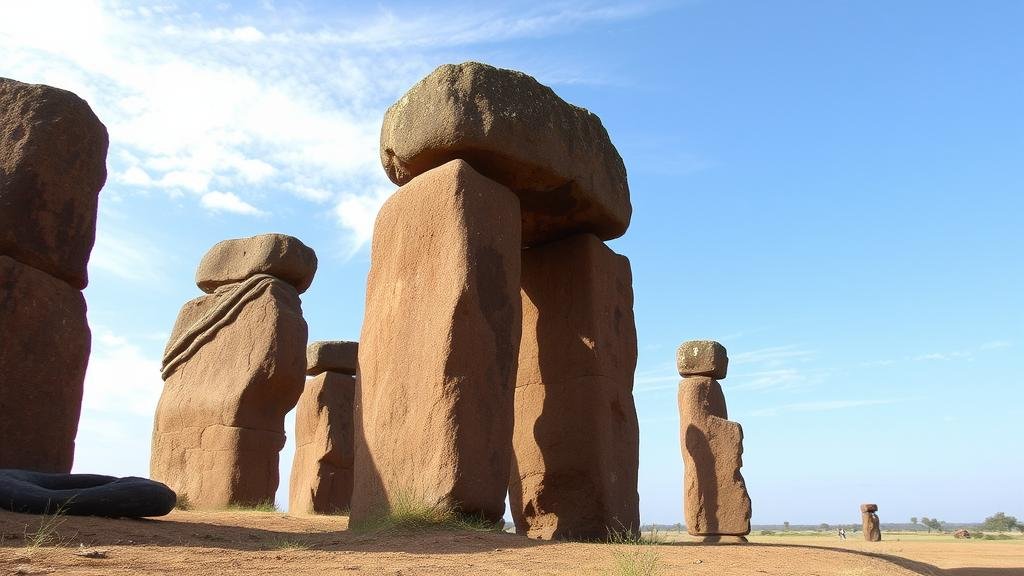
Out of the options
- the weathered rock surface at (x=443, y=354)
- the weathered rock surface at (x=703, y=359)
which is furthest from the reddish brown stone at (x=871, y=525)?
the weathered rock surface at (x=443, y=354)

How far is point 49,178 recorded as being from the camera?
18.0ft

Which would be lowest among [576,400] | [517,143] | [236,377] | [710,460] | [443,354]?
[710,460]

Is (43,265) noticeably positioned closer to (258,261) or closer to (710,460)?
(258,261)

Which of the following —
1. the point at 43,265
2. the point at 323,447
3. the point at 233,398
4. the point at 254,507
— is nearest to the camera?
the point at 43,265

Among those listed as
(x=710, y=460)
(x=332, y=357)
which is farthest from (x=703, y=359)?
(x=332, y=357)

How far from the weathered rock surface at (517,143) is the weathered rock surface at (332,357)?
583cm

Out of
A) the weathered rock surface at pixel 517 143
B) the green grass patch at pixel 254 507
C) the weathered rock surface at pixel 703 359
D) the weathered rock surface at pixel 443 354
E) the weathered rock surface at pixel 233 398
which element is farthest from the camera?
the weathered rock surface at pixel 703 359

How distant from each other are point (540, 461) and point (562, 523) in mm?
518

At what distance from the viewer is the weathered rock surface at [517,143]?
5.82 meters

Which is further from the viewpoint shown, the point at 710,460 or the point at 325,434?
the point at 710,460

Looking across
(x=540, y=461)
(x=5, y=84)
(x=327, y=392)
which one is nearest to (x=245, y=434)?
(x=327, y=392)

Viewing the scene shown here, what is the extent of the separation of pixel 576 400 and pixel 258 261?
16.4 ft

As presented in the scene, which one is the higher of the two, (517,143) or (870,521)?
(517,143)

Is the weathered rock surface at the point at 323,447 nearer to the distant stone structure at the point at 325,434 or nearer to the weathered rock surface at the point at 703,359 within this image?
the distant stone structure at the point at 325,434
